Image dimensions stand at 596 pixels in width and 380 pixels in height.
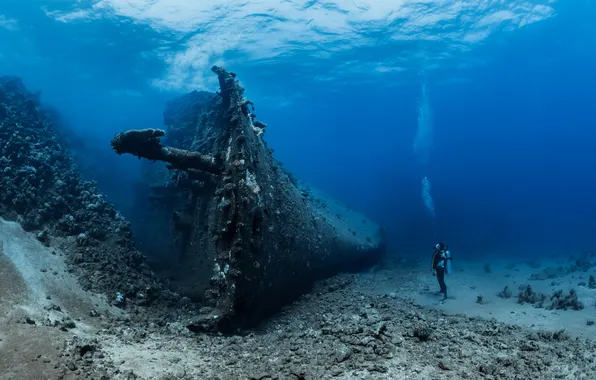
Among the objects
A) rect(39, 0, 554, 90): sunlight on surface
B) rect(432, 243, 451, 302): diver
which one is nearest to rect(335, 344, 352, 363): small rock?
rect(432, 243, 451, 302): diver

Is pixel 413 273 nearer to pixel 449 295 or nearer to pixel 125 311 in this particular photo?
pixel 449 295

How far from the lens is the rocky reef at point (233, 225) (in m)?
7.41

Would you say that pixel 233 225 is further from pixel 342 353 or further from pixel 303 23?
pixel 303 23

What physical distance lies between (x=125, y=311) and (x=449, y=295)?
10.2 metres

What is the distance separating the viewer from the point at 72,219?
8430 millimetres

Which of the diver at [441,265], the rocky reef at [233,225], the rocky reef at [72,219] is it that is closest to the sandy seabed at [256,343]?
the rocky reef at [72,219]

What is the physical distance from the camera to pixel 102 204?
988cm

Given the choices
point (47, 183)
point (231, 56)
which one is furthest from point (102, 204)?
point (231, 56)

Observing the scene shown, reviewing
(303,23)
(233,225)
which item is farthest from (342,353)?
(303,23)

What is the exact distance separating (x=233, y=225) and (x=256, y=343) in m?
2.34

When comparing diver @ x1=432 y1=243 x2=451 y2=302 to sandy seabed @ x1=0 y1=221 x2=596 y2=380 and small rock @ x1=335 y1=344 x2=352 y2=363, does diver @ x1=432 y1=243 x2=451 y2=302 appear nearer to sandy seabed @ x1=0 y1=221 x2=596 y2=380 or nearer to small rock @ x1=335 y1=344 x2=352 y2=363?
sandy seabed @ x1=0 y1=221 x2=596 y2=380

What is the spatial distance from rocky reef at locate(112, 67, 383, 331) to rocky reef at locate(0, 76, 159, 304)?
4.27 ft

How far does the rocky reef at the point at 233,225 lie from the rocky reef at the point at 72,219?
130 centimetres

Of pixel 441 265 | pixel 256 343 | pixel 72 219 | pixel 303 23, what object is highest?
pixel 303 23
